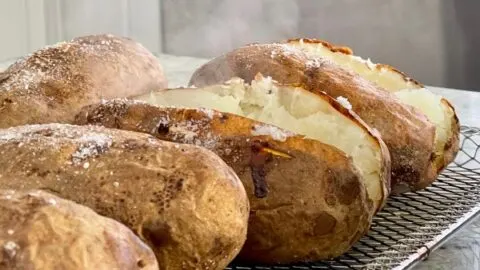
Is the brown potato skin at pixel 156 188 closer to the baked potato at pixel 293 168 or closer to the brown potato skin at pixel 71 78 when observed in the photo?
the baked potato at pixel 293 168

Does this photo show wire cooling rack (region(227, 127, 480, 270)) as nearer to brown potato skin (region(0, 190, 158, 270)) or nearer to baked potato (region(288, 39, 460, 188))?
baked potato (region(288, 39, 460, 188))

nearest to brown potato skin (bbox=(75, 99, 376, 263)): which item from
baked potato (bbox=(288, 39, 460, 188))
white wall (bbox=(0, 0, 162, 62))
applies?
baked potato (bbox=(288, 39, 460, 188))

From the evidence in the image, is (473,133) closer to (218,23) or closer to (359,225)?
(359,225)

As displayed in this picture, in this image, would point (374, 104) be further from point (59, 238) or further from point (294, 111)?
point (59, 238)

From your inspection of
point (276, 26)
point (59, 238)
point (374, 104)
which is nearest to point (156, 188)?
point (59, 238)

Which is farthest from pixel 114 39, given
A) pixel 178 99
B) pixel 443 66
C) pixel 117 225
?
pixel 443 66

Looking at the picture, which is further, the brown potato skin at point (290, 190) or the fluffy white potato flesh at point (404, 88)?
the fluffy white potato flesh at point (404, 88)

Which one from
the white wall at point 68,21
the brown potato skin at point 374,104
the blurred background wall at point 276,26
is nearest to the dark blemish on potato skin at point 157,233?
the brown potato skin at point 374,104
